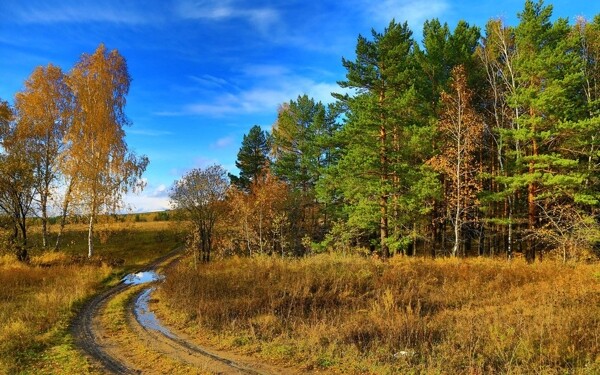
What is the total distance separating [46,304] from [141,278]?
33.6 ft

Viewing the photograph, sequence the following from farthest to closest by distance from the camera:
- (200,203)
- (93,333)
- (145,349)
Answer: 1. (200,203)
2. (93,333)
3. (145,349)

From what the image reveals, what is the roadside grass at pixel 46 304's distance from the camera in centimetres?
853

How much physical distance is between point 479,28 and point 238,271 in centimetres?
2567

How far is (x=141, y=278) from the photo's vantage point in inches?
942

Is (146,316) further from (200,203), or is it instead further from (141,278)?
(200,203)

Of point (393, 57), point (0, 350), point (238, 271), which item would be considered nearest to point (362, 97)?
point (393, 57)

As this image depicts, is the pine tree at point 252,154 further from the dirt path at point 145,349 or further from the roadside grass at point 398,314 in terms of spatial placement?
the dirt path at point 145,349

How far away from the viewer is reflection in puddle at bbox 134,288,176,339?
Result: 11273 mm

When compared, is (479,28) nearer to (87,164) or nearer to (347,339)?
(347,339)

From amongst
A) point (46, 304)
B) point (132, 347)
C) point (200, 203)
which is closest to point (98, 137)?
point (200, 203)

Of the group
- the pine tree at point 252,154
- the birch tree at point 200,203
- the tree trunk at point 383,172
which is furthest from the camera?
the pine tree at point 252,154

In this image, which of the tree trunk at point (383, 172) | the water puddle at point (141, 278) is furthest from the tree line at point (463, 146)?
the water puddle at point (141, 278)

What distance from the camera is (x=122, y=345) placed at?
9.66m

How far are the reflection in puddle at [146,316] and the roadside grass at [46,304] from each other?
2.02 m
